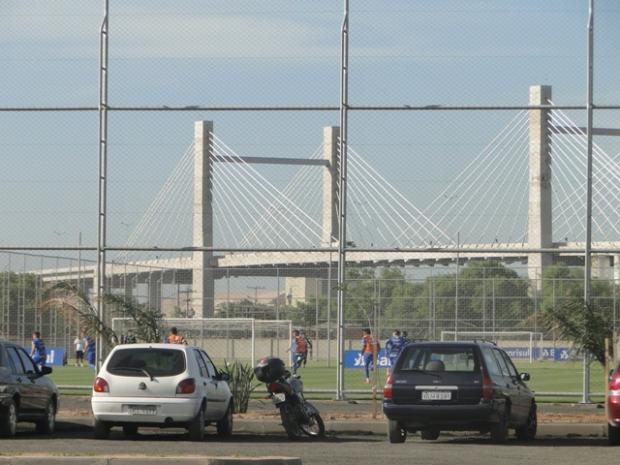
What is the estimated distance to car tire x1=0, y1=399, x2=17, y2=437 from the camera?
20.8 m

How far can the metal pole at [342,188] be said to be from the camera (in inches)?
1059

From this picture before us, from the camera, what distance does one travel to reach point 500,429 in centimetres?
2109

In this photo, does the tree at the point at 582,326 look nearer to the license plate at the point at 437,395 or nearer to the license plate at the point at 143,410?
the license plate at the point at 437,395

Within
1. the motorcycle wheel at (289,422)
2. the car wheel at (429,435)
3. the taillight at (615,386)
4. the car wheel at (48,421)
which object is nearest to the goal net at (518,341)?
the car wheel at (429,435)

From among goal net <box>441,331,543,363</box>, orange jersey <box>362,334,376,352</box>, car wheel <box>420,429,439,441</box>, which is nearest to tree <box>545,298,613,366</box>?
car wheel <box>420,429,439,441</box>

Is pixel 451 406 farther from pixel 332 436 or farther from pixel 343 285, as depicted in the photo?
pixel 343 285

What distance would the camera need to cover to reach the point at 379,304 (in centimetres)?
3381

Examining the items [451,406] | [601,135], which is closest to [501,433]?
[451,406]

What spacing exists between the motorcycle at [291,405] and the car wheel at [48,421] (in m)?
2.83

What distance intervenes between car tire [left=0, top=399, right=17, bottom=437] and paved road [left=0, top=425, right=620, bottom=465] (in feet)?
0.59

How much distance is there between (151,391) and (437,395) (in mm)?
3605

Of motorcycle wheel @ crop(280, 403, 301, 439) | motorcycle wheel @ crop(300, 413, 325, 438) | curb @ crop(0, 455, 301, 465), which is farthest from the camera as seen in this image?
motorcycle wheel @ crop(300, 413, 325, 438)

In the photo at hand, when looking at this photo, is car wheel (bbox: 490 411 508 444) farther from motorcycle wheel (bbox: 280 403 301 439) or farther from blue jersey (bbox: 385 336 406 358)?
blue jersey (bbox: 385 336 406 358)

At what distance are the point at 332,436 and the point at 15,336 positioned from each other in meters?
22.1
